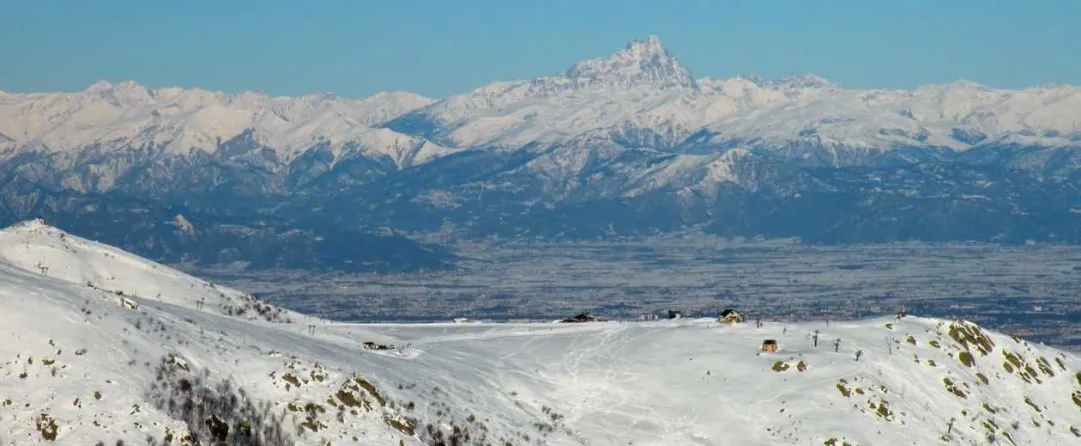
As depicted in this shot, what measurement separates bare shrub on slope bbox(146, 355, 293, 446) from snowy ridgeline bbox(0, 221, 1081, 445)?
3.7 inches

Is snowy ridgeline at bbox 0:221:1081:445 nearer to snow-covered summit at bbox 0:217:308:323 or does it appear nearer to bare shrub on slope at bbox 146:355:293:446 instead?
bare shrub on slope at bbox 146:355:293:446

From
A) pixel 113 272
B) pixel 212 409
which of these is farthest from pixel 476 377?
pixel 113 272

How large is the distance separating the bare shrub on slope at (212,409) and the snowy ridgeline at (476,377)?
94 millimetres

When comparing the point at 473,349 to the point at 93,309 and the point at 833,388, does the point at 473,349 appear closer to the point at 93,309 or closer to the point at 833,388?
the point at 833,388

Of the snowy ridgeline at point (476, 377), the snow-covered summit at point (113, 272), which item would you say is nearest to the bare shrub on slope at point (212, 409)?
the snowy ridgeline at point (476, 377)

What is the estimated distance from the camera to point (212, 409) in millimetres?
47094

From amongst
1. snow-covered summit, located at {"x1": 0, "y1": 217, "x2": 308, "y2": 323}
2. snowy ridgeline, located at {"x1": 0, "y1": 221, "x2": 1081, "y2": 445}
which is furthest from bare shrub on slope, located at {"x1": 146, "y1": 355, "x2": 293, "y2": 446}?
snow-covered summit, located at {"x1": 0, "y1": 217, "x2": 308, "y2": 323}

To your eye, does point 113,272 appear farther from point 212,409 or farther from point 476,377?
point 212,409

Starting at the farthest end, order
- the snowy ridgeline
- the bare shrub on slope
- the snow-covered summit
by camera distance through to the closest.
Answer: the snow-covered summit, the snowy ridgeline, the bare shrub on slope

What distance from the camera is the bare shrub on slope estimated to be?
149ft

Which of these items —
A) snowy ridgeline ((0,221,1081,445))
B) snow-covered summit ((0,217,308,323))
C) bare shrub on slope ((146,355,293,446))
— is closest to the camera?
bare shrub on slope ((146,355,293,446))

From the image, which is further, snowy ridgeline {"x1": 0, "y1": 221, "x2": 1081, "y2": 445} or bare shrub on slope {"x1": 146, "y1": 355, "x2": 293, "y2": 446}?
snowy ridgeline {"x1": 0, "y1": 221, "x2": 1081, "y2": 445}

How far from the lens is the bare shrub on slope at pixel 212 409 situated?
45.5 metres

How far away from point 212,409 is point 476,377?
57.5ft
